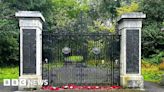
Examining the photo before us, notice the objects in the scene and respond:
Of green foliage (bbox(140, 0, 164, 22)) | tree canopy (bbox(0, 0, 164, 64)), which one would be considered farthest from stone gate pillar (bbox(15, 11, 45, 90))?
green foliage (bbox(140, 0, 164, 22))

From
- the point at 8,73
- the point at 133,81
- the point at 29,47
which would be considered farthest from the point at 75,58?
the point at 8,73

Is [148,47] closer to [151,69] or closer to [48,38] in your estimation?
[151,69]

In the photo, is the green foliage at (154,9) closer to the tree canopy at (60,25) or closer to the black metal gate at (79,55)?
the tree canopy at (60,25)

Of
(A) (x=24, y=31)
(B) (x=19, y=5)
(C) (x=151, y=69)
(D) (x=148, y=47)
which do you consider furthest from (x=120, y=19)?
(B) (x=19, y=5)

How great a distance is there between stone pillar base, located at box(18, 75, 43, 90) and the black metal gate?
1111 millimetres

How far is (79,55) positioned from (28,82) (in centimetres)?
283

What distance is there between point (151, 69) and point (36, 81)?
1012cm

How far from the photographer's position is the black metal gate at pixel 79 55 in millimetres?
13328

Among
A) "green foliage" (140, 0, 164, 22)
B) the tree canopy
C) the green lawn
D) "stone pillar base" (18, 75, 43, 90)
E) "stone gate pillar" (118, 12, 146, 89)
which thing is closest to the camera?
"stone pillar base" (18, 75, 43, 90)

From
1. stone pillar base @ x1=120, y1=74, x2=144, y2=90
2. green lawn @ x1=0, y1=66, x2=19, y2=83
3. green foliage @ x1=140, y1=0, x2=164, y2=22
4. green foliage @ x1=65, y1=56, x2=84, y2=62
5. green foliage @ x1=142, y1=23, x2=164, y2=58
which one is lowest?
green lawn @ x1=0, y1=66, x2=19, y2=83

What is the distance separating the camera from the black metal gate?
1333cm

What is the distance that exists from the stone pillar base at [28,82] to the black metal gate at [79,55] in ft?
3.64

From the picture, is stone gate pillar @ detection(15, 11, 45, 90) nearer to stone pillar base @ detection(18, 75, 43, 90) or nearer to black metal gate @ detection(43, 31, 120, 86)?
stone pillar base @ detection(18, 75, 43, 90)

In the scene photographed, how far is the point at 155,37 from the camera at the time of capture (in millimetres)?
23938
